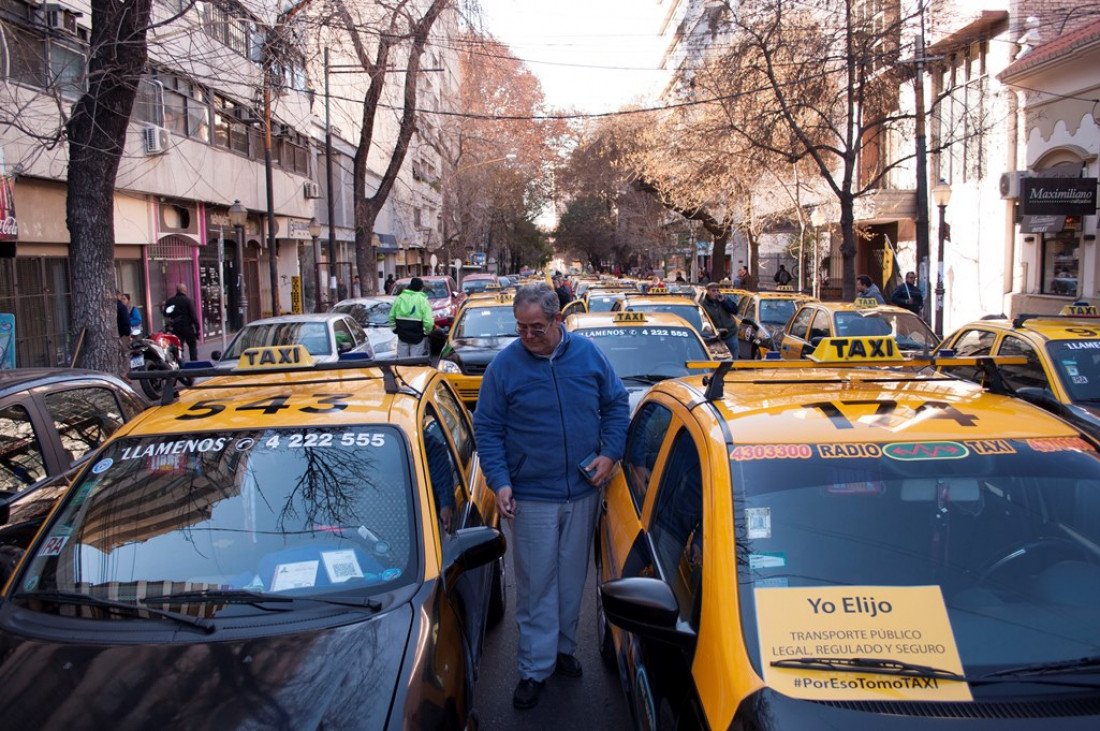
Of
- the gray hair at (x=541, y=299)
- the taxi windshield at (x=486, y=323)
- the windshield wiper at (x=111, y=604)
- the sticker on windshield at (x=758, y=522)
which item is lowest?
the windshield wiper at (x=111, y=604)

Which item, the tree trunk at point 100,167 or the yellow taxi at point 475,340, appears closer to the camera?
the tree trunk at point 100,167

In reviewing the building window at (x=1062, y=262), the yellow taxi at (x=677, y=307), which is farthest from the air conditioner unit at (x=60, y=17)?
the building window at (x=1062, y=262)

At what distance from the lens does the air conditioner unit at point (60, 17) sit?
15.4 m

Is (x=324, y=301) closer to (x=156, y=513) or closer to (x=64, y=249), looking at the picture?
(x=64, y=249)

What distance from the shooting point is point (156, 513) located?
3486 mm

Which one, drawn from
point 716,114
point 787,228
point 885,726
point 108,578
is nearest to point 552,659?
point 108,578

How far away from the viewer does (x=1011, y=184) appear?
71.6 feet

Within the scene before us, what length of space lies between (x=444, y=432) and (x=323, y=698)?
6.32 feet

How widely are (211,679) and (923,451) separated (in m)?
2.36

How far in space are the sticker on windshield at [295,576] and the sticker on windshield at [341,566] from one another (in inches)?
1.7

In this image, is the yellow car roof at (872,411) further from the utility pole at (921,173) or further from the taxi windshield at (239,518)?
the utility pole at (921,173)

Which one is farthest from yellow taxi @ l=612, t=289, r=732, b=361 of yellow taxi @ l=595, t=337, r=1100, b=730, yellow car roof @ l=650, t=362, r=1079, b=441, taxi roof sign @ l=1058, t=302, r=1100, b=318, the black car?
yellow taxi @ l=595, t=337, r=1100, b=730

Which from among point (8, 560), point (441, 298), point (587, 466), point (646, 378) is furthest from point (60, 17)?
point (587, 466)

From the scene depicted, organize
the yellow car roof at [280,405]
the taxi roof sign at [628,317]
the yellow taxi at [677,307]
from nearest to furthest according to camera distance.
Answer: the yellow car roof at [280,405] < the taxi roof sign at [628,317] < the yellow taxi at [677,307]
